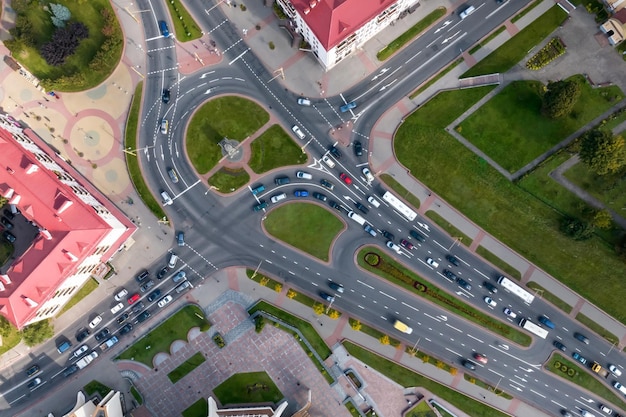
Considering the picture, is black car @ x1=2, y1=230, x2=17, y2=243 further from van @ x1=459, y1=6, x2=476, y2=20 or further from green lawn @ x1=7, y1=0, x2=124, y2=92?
van @ x1=459, y1=6, x2=476, y2=20

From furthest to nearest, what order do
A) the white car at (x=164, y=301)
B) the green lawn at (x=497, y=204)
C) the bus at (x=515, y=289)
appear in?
the white car at (x=164, y=301), the green lawn at (x=497, y=204), the bus at (x=515, y=289)

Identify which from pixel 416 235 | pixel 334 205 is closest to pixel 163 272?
pixel 334 205

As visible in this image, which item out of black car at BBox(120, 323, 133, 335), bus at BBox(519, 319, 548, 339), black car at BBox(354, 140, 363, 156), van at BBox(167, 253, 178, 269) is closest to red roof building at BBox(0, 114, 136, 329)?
van at BBox(167, 253, 178, 269)

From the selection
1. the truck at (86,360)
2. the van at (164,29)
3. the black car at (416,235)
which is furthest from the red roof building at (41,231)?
the black car at (416,235)

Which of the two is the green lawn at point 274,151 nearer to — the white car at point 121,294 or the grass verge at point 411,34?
the grass verge at point 411,34

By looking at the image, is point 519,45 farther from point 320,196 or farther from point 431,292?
point 431,292
